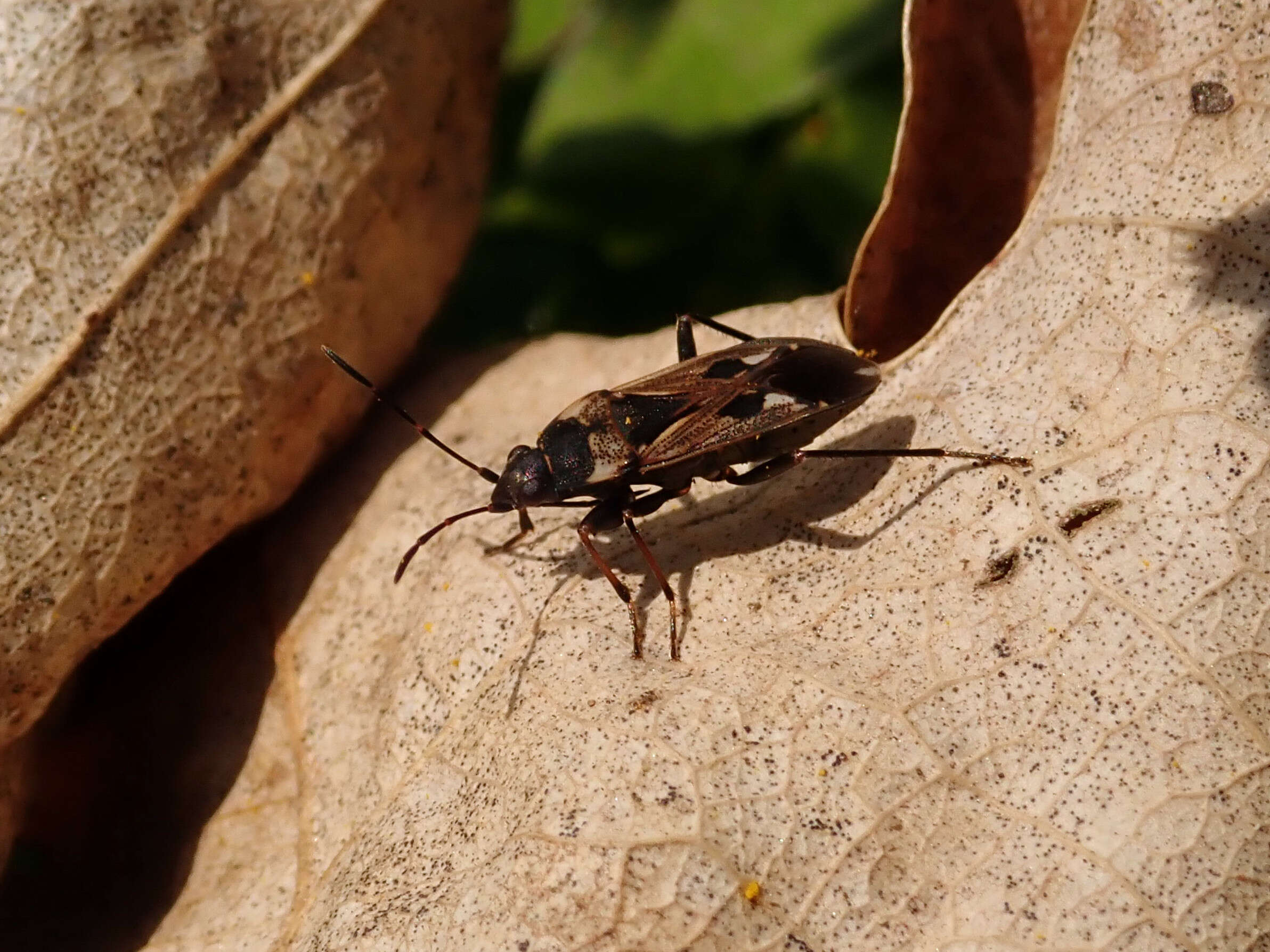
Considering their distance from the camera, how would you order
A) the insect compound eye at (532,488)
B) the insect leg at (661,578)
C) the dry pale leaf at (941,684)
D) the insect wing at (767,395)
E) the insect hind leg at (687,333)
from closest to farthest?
1. the dry pale leaf at (941,684)
2. the insect leg at (661,578)
3. the insect wing at (767,395)
4. the insect compound eye at (532,488)
5. the insect hind leg at (687,333)

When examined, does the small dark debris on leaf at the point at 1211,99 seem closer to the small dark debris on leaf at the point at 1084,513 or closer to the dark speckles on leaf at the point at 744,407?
the small dark debris on leaf at the point at 1084,513

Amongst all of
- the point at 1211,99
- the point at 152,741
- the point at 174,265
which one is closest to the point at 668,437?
the point at 174,265

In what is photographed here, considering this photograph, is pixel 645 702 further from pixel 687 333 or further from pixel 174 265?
pixel 174 265

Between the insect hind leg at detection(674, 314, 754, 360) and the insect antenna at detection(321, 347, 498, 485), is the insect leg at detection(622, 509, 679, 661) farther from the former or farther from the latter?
the insect hind leg at detection(674, 314, 754, 360)

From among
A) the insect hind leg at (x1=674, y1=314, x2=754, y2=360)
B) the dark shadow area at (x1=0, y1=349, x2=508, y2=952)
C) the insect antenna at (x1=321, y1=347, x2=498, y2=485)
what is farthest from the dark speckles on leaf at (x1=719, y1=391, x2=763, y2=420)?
the dark shadow area at (x1=0, y1=349, x2=508, y2=952)

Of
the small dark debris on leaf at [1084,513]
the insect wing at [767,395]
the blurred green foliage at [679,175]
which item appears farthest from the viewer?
the blurred green foliage at [679,175]

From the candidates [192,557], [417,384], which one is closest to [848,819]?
[192,557]

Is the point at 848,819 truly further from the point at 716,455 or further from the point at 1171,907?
the point at 716,455

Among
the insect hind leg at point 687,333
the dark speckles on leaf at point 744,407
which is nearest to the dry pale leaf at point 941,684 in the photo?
the dark speckles on leaf at point 744,407

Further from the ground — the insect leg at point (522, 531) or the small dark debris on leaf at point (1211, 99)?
the small dark debris on leaf at point (1211, 99)
